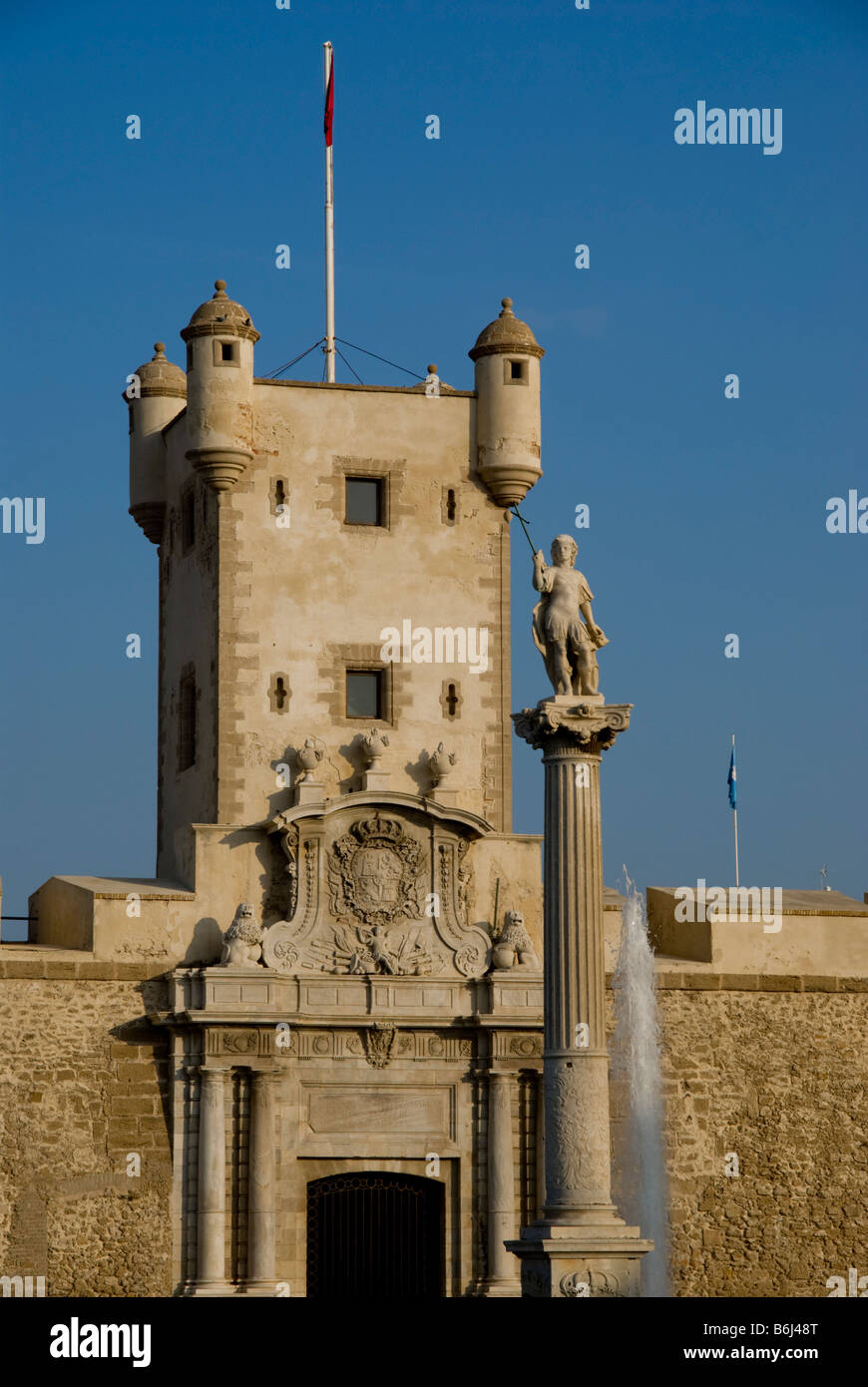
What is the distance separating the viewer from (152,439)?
1544 inches

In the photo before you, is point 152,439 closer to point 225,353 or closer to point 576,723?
point 225,353

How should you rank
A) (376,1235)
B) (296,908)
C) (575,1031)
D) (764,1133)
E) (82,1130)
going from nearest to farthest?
(575,1031) → (82,1130) → (376,1235) → (296,908) → (764,1133)

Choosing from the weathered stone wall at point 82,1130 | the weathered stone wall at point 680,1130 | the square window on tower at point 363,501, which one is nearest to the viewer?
the weathered stone wall at point 82,1130

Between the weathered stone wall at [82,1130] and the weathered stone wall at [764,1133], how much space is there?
755 cm

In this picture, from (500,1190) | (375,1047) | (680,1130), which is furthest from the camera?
(680,1130)

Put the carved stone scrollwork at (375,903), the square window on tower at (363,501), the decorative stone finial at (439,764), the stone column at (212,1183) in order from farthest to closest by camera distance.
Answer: the square window on tower at (363,501) → the decorative stone finial at (439,764) → the carved stone scrollwork at (375,903) → the stone column at (212,1183)

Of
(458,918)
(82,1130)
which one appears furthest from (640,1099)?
(82,1130)

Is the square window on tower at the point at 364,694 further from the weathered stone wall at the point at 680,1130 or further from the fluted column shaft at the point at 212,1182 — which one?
the fluted column shaft at the point at 212,1182

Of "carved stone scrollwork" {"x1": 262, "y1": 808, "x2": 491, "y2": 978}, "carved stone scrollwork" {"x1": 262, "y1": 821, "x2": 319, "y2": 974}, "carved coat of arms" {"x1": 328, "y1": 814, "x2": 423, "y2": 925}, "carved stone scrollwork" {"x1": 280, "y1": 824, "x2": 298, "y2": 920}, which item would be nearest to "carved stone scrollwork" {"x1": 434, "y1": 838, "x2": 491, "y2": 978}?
"carved stone scrollwork" {"x1": 262, "y1": 808, "x2": 491, "y2": 978}

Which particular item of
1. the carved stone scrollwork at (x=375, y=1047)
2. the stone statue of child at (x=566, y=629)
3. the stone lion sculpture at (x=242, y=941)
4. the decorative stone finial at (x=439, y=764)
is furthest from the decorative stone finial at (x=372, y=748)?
the stone statue of child at (x=566, y=629)

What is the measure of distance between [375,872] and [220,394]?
24.7 feet

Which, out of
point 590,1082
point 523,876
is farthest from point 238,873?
point 590,1082

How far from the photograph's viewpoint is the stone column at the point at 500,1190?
33750 millimetres

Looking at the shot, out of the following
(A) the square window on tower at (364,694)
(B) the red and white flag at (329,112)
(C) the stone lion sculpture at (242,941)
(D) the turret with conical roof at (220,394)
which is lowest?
(C) the stone lion sculpture at (242,941)
